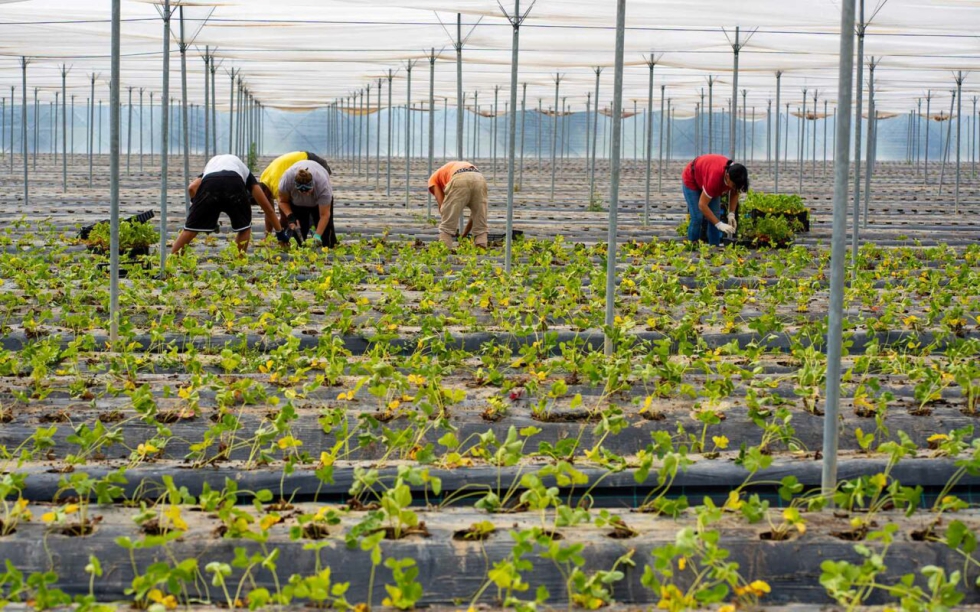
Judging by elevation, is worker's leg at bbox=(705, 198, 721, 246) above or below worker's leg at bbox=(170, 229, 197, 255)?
above

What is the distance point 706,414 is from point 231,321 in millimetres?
3064

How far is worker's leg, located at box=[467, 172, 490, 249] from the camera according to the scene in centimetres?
946

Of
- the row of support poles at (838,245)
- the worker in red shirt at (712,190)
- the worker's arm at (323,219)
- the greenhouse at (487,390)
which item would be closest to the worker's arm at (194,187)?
the greenhouse at (487,390)

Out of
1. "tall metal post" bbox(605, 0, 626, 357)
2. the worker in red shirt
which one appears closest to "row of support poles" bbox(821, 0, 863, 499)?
→ "tall metal post" bbox(605, 0, 626, 357)

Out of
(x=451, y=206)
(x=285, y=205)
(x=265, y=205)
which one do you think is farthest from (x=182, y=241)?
(x=451, y=206)

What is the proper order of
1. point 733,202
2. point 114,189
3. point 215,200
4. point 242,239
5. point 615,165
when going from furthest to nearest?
1. point 733,202
2. point 242,239
3. point 215,200
4. point 114,189
5. point 615,165

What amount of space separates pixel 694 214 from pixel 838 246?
7016 mm

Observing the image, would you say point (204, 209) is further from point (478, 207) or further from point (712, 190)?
point (712, 190)

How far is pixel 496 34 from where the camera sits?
39.3 feet

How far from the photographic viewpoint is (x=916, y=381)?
Answer: 15.1 ft

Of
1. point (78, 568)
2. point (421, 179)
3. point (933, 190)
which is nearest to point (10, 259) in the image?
point (78, 568)

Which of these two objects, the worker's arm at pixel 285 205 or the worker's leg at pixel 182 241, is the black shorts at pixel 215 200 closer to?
the worker's leg at pixel 182 241

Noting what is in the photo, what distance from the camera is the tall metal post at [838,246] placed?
9.84ft

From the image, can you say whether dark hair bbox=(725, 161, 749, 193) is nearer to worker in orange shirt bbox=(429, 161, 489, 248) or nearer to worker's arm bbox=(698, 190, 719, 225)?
worker's arm bbox=(698, 190, 719, 225)
